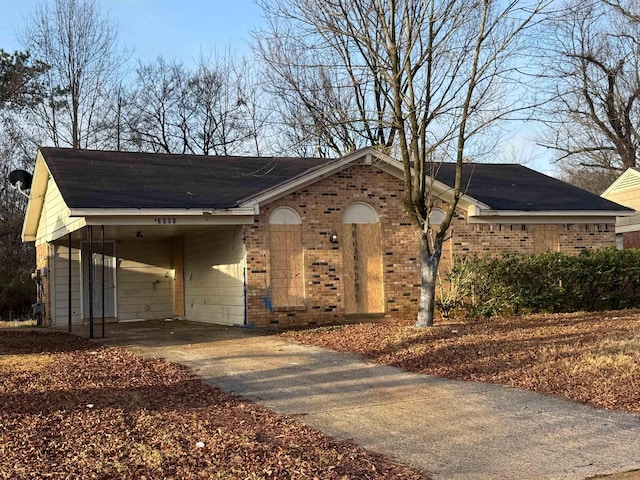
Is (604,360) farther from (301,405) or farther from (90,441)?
(90,441)

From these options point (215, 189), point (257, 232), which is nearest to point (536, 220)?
point (257, 232)

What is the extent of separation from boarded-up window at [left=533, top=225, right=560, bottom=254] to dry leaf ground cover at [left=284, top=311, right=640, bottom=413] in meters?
3.56

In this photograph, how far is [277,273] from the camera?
49.6ft

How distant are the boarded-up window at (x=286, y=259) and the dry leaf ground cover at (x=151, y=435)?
592cm

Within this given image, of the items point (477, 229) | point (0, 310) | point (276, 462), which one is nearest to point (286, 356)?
point (276, 462)

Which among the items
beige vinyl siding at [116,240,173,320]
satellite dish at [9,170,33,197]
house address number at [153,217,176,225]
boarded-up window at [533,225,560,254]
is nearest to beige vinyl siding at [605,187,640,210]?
boarded-up window at [533,225,560,254]

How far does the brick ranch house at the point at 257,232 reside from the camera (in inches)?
580

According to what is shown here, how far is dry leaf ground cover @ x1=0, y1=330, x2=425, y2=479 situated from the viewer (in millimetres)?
5031

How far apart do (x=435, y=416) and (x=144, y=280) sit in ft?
45.7

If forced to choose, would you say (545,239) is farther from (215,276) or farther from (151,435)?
(151,435)

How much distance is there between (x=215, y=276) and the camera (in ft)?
54.4

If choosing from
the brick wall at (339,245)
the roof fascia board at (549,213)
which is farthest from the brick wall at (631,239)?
the brick wall at (339,245)

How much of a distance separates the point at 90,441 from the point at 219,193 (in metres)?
10.1

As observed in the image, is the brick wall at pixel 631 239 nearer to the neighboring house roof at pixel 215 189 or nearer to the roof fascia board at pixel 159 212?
the neighboring house roof at pixel 215 189
